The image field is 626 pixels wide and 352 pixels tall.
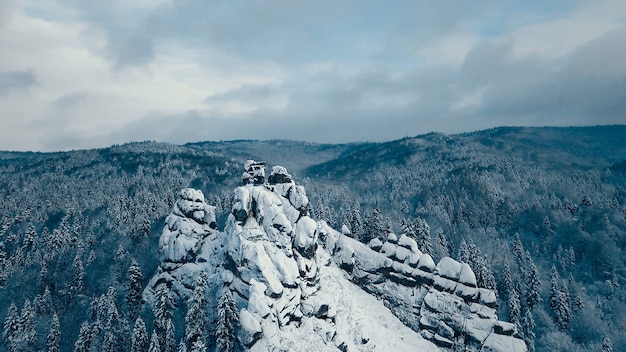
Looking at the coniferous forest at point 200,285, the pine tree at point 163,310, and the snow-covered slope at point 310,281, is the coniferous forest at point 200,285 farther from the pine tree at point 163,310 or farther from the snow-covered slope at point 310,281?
the snow-covered slope at point 310,281

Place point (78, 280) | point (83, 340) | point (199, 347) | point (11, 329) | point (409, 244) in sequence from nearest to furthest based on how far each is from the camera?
point (199, 347), point (83, 340), point (11, 329), point (409, 244), point (78, 280)

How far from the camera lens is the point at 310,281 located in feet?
236

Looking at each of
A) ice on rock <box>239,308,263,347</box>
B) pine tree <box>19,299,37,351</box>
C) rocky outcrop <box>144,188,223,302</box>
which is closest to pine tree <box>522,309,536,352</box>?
ice on rock <box>239,308,263,347</box>

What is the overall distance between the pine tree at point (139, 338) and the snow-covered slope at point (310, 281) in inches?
421

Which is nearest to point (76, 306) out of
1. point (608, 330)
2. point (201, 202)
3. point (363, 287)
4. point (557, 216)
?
point (201, 202)

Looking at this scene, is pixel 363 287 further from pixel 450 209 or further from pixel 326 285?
pixel 450 209

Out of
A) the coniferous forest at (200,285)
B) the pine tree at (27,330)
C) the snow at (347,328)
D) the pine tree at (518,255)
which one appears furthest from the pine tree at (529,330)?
the pine tree at (27,330)

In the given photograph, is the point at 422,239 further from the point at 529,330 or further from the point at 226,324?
the point at 226,324

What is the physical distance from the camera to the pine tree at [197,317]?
65.2m

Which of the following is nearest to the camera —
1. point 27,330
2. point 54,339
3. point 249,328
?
point 249,328

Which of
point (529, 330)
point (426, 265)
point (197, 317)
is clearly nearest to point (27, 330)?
point (197, 317)

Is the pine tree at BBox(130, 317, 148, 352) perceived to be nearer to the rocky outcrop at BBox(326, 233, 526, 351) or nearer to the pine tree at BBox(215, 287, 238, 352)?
the pine tree at BBox(215, 287, 238, 352)

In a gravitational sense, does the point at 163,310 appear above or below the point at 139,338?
above

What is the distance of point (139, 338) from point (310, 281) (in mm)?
31886
